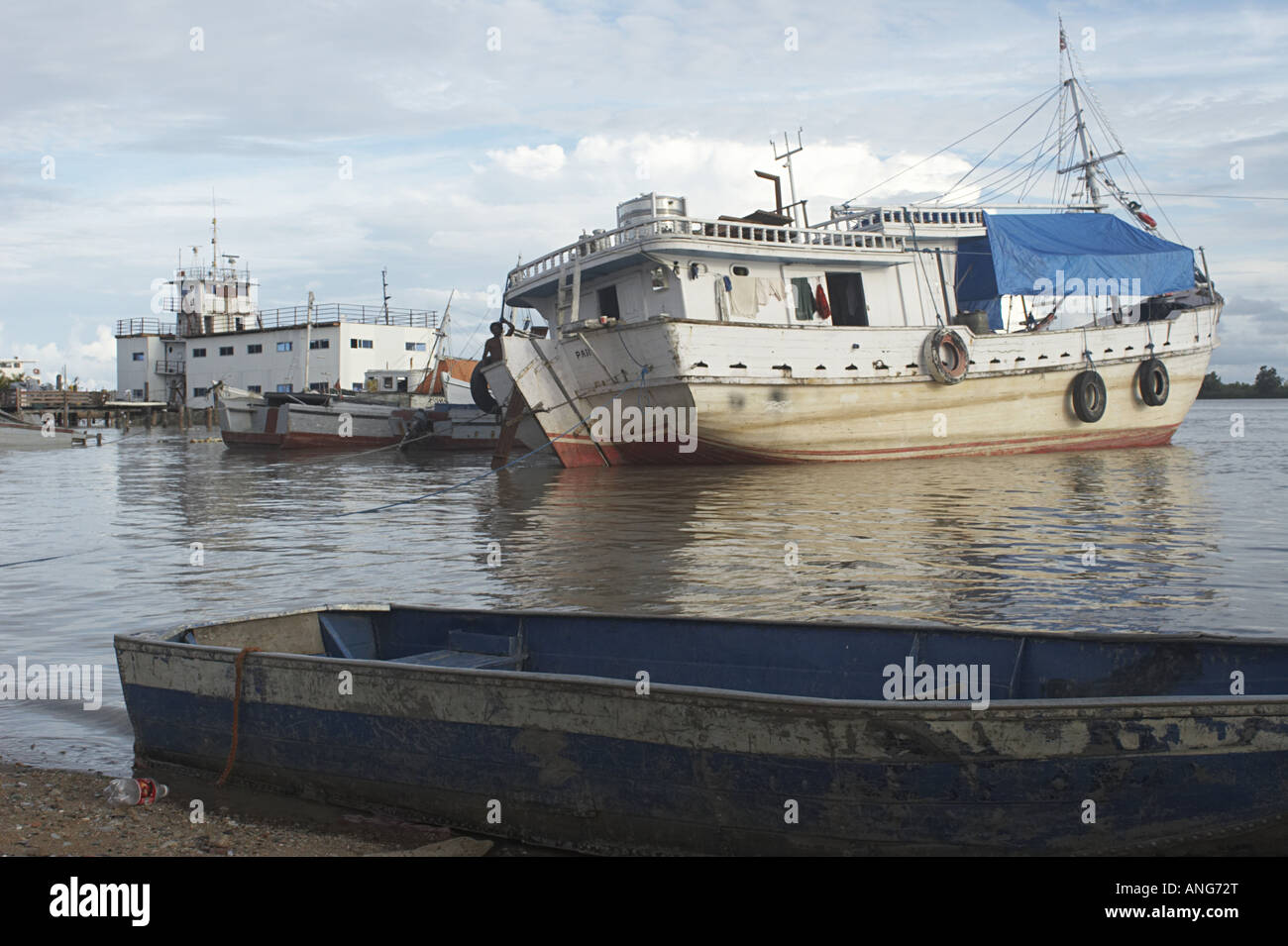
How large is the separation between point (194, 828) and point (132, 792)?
54 centimetres

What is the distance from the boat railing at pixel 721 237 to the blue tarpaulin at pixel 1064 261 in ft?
7.34

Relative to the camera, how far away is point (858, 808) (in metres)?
4.03

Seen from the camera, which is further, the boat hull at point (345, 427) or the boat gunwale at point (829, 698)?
the boat hull at point (345, 427)

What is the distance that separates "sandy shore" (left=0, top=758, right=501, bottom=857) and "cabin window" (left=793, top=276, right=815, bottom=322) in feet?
58.6

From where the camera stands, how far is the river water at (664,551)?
8250 millimetres

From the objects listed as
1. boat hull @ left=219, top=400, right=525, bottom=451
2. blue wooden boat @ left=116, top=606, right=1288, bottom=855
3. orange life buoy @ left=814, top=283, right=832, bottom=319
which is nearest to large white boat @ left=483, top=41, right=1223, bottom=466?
orange life buoy @ left=814, top=283, right=832, bottom=319

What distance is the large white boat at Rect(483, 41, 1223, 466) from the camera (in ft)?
66.8

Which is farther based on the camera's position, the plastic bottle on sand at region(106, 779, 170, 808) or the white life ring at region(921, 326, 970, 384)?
the white life ring at region(921, 326, 970, 384)

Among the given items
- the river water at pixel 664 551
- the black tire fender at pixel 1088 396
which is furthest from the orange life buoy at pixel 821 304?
the black tire fender at pixel 1088 396

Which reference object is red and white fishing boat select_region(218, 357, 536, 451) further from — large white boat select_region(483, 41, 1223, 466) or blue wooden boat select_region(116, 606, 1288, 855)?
blue wooden boat select_region(116, 606, 1288, 855)

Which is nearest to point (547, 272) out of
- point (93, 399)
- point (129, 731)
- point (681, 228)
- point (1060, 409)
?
point (681, 228)

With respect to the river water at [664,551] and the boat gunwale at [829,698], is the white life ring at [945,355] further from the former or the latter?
the boat gunwale at [829,698]

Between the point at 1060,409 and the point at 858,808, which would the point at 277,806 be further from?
the point at 1060,409
